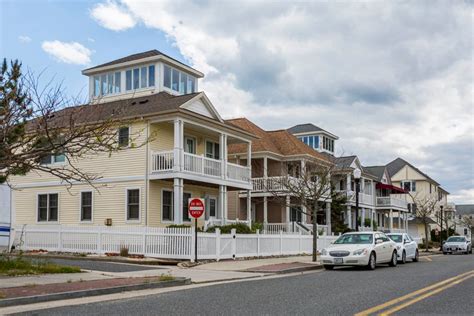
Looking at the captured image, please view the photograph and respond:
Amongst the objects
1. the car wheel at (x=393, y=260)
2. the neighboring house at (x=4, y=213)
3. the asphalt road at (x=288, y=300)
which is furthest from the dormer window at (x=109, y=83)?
the asphalt road at (x=288, y=300)

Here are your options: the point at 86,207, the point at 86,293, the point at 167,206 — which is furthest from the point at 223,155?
the point at 86,293

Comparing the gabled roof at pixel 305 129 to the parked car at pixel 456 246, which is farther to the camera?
the gabled roof at pixel 305 129

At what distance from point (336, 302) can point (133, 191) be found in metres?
17.9

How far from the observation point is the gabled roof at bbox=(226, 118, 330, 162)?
3728 centimetres

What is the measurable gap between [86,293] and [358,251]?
429 inches

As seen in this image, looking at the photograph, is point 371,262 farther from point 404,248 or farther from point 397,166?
point 397,166

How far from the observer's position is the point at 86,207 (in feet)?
93.6

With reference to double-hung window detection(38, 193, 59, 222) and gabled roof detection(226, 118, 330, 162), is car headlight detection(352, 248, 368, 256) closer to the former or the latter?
double-hung window detection(38, 193, 59, 222)

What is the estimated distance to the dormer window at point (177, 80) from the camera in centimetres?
3244

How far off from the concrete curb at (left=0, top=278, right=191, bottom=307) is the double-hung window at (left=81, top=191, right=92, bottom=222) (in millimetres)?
14879

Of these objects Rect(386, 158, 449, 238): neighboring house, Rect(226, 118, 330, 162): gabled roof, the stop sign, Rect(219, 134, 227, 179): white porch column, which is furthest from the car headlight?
Rect(386, 158, 449, 238): neighboring house

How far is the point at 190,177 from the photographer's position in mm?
26250

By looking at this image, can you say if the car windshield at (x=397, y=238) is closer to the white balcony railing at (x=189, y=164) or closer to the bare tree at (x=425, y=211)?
the white balcony railing at (x=189, y=164)

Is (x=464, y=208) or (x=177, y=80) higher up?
(x=177, y=80)
